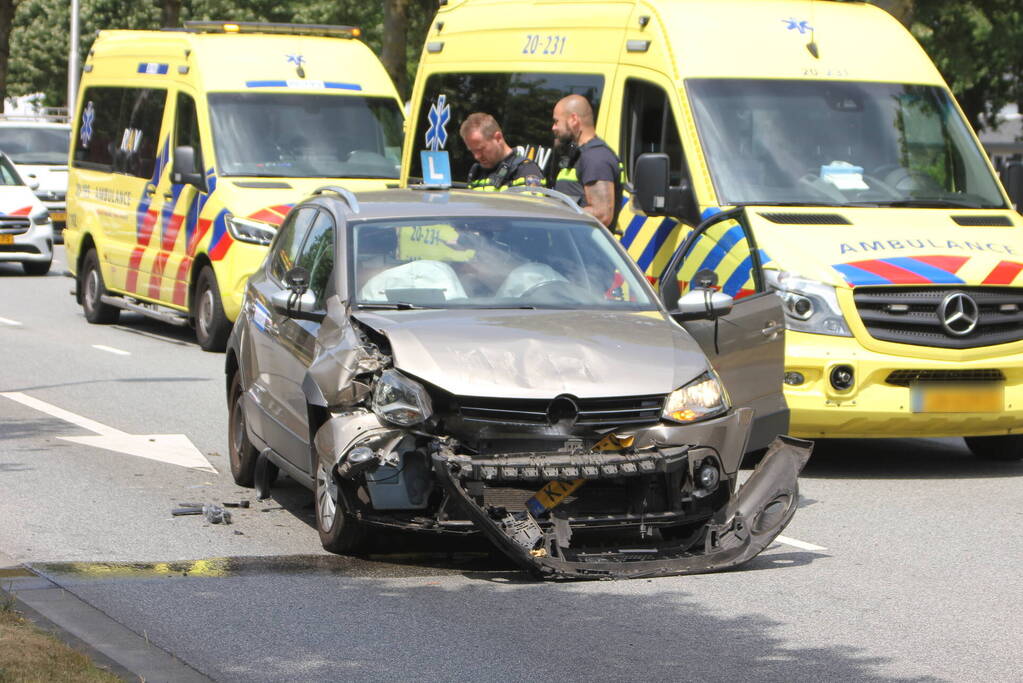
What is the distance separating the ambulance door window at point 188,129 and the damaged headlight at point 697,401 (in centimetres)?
954

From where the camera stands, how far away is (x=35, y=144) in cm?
3500

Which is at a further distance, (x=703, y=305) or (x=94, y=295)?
(x=94, y=295)

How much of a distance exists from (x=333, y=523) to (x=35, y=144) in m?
28.6

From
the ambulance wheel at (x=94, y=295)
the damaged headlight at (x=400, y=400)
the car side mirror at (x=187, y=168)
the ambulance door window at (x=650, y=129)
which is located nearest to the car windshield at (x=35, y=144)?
the ambulance wheel at (x=94, y=295)

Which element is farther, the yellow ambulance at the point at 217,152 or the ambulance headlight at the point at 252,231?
the yellow ambulance at the point at 217,152

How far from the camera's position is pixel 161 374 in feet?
48.3

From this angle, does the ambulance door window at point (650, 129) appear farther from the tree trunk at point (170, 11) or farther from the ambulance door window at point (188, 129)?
the tree trunk at point (170, 11)

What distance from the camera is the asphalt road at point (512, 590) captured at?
6.32m

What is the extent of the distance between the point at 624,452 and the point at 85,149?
1367cm

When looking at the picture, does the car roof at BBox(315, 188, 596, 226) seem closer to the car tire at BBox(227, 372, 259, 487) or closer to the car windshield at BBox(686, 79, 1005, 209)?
the car tire at BBox(227, 372, 259, 487)

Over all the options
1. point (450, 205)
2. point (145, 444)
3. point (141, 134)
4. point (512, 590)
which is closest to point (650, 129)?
point (450, 205)

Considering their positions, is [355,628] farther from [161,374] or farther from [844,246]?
[161,374]

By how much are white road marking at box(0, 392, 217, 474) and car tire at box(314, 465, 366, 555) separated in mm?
2405

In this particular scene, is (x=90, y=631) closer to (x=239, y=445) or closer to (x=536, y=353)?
(x=536, y=353)
